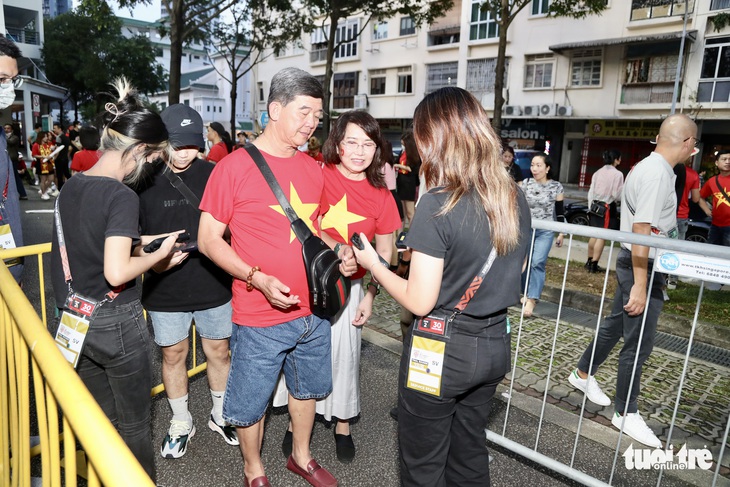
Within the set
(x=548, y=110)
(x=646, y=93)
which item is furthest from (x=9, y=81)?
(x=548, y=110)

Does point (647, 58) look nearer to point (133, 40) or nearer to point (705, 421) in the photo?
point (705, 421)

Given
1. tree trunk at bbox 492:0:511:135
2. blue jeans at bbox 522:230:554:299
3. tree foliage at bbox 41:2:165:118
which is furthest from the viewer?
tree foliage at bbox 41:2:165:118

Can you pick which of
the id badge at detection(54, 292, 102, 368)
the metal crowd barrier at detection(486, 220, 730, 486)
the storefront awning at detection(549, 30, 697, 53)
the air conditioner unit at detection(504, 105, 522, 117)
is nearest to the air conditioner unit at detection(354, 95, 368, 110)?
the air conditioner unit at detection(504, 105, 522, 117)

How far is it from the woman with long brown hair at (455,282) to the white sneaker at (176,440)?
154 cm

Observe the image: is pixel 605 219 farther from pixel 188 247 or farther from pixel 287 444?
pixel 188 247

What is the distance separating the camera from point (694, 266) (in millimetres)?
2395

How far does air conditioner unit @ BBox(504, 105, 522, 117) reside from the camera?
27.9m

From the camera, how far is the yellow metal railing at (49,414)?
94 cm

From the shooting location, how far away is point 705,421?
12.2ft

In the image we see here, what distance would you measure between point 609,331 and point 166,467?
3.13 metres

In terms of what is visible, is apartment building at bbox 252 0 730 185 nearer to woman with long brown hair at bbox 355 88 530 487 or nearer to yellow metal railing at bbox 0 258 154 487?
woman with long brown hair at bbox 355 88 530 487

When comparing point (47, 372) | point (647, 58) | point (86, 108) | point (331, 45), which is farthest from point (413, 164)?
point (86, 108)

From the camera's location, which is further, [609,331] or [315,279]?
[609,331]

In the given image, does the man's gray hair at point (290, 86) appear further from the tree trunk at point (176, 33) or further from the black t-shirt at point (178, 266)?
the tree trunk at point (176, 33)
